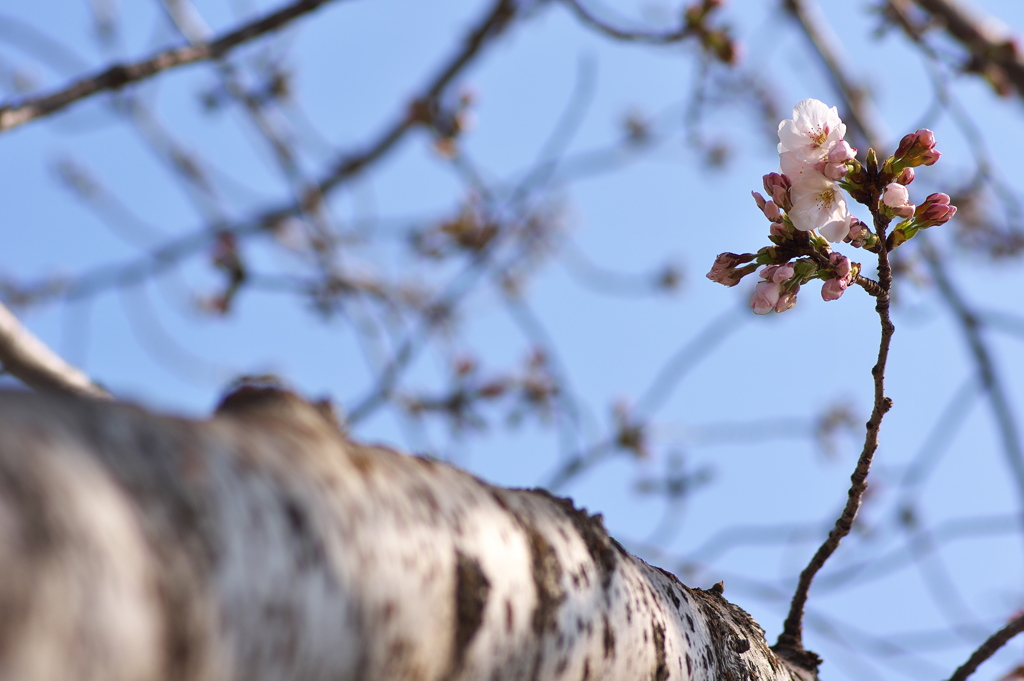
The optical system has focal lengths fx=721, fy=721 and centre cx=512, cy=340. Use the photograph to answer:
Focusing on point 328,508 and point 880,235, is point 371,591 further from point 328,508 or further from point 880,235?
point 880,235

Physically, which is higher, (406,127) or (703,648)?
(406,127)

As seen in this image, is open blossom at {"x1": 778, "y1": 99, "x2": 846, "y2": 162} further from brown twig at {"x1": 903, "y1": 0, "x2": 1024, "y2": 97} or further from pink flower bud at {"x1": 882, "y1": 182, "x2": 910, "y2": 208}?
brown twig at {"x1": 903, "y1": 0, "x2": 1024, "y2": 97}

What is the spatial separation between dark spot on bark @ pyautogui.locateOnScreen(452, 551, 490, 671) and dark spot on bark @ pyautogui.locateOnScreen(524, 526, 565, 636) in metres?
0.09

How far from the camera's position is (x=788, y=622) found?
1.42 metres

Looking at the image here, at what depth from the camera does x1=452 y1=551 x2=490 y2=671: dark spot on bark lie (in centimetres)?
75

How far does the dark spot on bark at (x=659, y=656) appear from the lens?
1005 mm

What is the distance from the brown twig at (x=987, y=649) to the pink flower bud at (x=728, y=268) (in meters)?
0.79

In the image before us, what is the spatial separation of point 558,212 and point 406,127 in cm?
312

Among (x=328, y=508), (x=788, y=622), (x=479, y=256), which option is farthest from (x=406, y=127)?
(x=328, y=508)

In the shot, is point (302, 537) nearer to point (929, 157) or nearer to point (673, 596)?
point (673, 596)

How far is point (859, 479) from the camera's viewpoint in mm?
1214

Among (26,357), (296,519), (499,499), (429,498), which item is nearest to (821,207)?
(499,499)

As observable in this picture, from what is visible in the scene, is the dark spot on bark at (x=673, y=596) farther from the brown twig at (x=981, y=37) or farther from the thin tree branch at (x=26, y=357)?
the brown twig at (x=981, y=37)

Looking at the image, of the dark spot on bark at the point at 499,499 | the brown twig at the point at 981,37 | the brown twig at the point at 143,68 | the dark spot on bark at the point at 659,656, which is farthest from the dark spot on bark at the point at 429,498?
the brown twig at the point at 981,37
